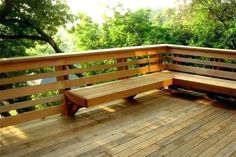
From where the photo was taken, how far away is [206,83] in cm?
431

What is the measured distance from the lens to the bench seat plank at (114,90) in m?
3.59

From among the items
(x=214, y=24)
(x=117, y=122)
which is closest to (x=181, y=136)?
(x=117, y=122)

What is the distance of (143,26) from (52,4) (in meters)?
3.20

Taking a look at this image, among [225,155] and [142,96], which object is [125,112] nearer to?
[142,96]

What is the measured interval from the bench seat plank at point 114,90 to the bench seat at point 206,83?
0.20 metres

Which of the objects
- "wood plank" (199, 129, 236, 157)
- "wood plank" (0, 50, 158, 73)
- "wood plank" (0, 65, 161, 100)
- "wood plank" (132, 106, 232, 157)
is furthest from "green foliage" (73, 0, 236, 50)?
"wood plank" (199, 129, 236, 157)

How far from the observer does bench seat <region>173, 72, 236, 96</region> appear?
13.4 feet

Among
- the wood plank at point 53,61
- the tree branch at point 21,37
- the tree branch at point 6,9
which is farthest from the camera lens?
the tree branch at point 21,37

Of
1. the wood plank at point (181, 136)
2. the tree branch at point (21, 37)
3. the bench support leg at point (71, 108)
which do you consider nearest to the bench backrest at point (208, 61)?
the wood plank at point (181, 136)

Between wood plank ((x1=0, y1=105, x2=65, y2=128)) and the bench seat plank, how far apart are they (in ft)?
0.85

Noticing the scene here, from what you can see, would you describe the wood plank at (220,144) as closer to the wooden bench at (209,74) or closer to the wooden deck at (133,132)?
the wooden deck at (133,132)

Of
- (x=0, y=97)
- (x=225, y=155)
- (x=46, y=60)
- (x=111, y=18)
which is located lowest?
(x=225, y=155)

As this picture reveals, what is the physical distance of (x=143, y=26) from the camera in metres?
9.52

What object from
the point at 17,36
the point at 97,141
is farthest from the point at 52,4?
the point at 97,141
